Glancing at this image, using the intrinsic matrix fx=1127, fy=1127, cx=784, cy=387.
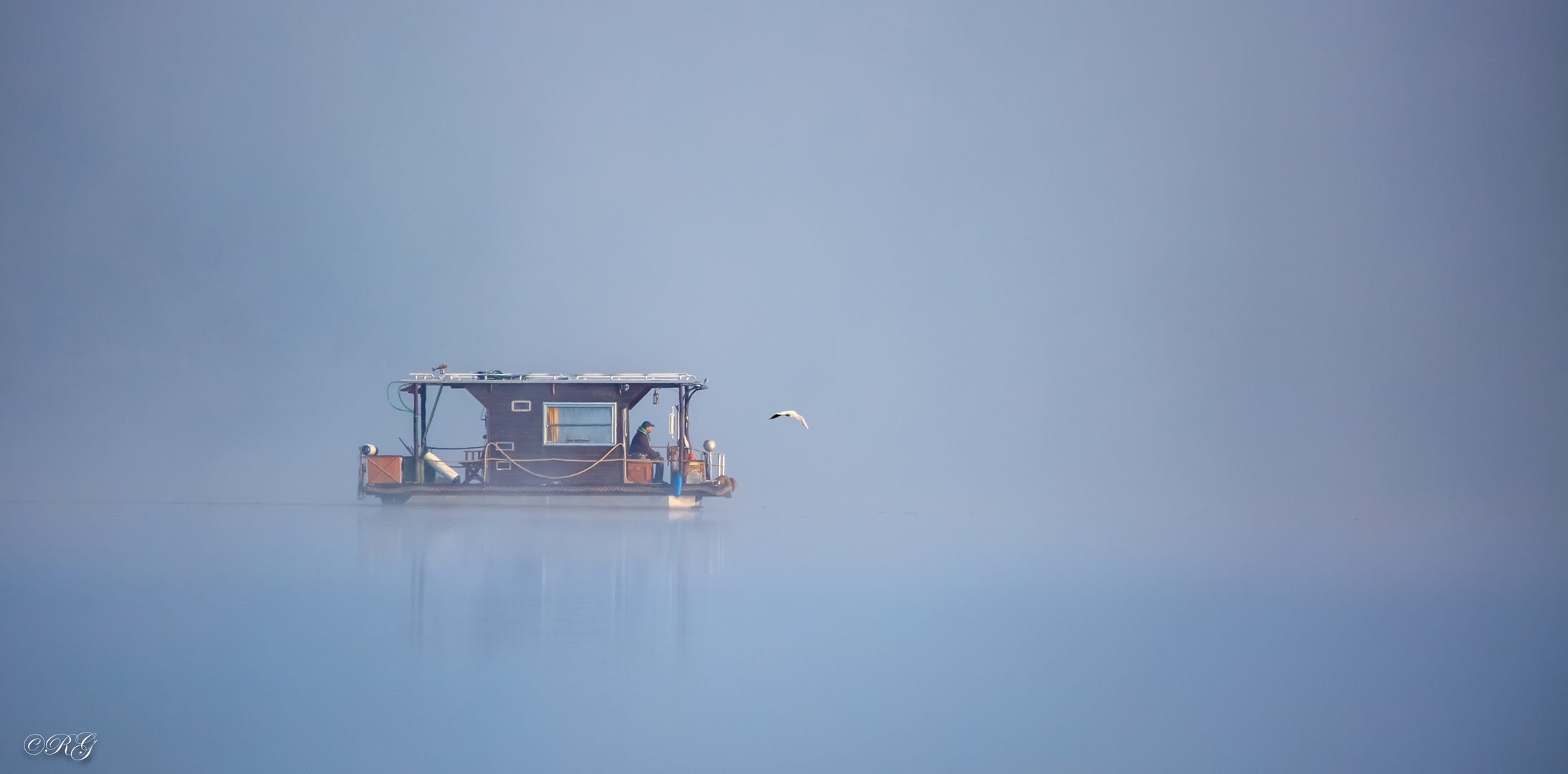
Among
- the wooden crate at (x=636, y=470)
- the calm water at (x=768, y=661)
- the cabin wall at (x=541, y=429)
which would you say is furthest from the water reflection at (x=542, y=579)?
the cabin wall at (x=541, y=429)

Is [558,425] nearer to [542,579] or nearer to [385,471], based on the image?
[385,471]

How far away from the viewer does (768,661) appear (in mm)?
6496

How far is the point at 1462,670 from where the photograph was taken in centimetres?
671

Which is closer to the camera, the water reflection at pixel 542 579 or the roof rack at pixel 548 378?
the water reflection at pixel 542 579

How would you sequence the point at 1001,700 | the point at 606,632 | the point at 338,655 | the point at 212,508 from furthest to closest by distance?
the point at 212,508, the point at 606,632, the point at 338,655, the point at 1001,700

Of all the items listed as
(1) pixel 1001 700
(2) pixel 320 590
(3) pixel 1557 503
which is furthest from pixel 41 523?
(3) pixel 1557 503

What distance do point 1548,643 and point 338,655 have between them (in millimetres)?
7877

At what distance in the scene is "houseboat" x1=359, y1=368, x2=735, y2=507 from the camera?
22797 mm

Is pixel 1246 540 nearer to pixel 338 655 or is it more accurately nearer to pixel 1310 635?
pixel 1310 635

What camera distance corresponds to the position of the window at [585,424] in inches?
922

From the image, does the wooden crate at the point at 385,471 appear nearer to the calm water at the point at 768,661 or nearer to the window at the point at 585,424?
the window at the point at 585,424

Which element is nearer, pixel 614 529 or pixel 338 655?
pixel 338 655

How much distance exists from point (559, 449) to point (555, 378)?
1.47 m

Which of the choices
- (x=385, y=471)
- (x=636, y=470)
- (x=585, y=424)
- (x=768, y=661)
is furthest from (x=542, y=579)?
(x=385, y=471)
